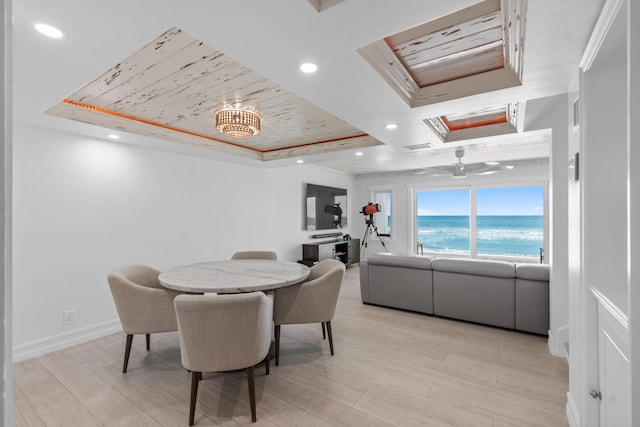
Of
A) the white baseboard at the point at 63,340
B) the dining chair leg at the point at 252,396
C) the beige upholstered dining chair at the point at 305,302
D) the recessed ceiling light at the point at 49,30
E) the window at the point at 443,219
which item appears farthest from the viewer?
the window at the point at 443,219

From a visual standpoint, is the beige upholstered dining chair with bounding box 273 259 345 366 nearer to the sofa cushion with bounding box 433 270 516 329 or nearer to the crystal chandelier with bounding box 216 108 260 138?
the crystal chandelier with bounding box 216 108 260 138

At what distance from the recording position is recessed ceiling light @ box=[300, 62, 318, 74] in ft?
5.65

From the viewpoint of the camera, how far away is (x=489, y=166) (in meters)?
4.09

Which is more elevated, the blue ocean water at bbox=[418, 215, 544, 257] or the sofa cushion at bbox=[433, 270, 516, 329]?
the blue ocean water at bbox=[418, 215, 544, 257]

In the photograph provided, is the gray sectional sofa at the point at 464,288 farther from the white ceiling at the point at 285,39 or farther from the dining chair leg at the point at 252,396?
the dining chair leg at the point at 252,396

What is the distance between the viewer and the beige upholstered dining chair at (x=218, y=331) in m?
1.75

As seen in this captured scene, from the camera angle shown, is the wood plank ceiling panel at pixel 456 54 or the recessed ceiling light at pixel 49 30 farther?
the wood plank ceiling panel at pixel 456 54

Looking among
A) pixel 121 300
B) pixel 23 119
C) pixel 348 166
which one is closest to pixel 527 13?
pixel 121 300

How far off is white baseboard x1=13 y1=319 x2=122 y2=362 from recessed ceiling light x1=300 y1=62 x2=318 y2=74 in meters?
3.36

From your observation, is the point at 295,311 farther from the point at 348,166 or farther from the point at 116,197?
the point at 348,166

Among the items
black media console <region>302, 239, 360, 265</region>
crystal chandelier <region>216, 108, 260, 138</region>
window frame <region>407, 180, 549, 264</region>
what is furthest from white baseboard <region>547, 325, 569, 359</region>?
black media console <region>302, 239, 360, 265</region>

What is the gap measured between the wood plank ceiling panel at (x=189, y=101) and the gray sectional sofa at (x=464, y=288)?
1.68 metres

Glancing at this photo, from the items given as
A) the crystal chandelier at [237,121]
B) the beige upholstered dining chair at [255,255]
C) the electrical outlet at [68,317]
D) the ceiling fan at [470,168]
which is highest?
the crystal chandelier at [237,121]

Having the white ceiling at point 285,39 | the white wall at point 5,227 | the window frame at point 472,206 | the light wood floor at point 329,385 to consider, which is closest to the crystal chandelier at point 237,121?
the white ceiling at point 285,39
